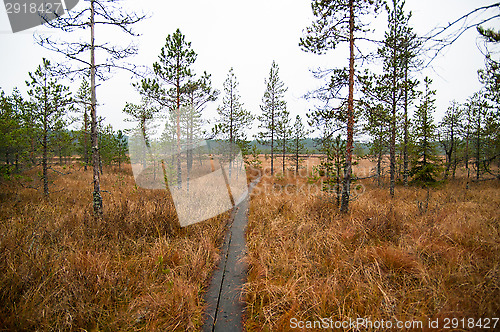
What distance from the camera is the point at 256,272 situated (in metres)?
4.27

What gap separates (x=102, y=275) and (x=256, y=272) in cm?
290

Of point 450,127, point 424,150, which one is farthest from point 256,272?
point 450,127

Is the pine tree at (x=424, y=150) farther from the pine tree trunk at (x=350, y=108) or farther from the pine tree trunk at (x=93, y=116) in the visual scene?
the pine tree trunk at (x=93, y=116)

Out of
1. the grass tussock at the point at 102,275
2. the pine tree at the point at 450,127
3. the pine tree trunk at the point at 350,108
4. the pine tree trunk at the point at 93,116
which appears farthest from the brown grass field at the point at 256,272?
the pine tree at the point at 450,127

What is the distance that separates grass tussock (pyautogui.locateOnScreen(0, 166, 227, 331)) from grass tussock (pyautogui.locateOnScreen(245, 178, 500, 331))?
126 centimetres

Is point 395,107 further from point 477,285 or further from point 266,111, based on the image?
point 266,111

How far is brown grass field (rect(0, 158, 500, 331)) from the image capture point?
269 centimetres

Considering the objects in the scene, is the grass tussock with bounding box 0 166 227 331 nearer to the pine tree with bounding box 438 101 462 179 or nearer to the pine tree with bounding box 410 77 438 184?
the pine tree with bounding box 410 77 438 184

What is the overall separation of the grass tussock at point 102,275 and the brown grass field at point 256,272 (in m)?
0.02

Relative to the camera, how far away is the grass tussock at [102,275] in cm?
264

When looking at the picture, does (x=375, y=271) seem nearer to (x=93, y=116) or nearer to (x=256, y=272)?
(x=256, y=272)

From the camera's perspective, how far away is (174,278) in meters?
3.75

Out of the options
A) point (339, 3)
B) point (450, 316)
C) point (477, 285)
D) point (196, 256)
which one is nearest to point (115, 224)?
point (196, 256)

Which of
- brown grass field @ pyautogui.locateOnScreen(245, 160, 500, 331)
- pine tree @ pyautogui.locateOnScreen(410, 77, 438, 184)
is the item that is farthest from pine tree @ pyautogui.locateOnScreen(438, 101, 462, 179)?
brown grass field @ pyautogui.locateOnScreen(245, 160, 500, 331)
